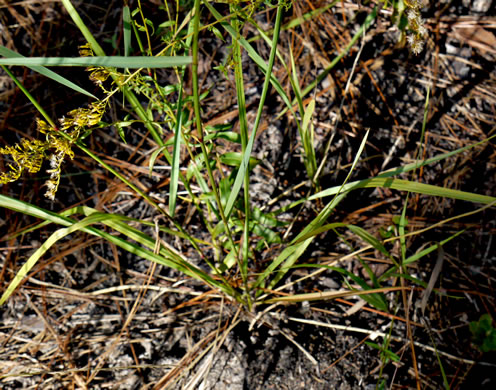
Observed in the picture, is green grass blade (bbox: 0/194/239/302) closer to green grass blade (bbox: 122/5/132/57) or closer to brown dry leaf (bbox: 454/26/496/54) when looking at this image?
green grass blade (bbox: 122/5/132/57)

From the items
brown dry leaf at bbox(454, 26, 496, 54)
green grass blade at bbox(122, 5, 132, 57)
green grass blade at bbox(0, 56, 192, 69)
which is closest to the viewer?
green grass blade at bbox(0, 56, 192, 69)

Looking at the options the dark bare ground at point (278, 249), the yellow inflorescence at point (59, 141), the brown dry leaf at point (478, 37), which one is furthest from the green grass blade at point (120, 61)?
the brown dry leaf at point (478, 37)

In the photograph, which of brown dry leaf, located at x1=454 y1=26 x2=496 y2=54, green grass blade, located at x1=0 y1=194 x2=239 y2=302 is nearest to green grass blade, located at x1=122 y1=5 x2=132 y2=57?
green grass blade, located at x1=0 y1=194 x2=239 y2=302

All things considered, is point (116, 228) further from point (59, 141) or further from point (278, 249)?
point (278, 249)

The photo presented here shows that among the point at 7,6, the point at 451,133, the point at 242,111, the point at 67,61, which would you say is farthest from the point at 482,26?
the point at 7,6

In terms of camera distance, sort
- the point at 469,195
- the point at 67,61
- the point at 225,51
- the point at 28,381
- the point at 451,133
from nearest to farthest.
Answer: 1. the point at 67,61
2. the point at 469,195
3. the point at 28,381
4. the point at 451,133
5. the point at 225,51

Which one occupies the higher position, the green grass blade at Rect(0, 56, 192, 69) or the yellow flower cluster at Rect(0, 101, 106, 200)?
the green grass blade at Rect(0, 56, 192, 69)

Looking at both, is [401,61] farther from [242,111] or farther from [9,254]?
[9,254]

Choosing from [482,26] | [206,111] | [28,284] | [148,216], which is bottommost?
[28,284]

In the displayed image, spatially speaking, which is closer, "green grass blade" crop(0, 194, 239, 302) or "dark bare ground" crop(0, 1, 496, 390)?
"green grass blade" crop(0, 194, 239, 302)

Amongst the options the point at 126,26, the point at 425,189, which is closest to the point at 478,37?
the point at 425,189
